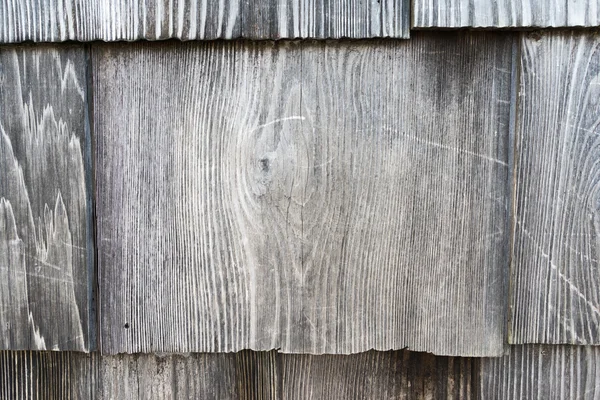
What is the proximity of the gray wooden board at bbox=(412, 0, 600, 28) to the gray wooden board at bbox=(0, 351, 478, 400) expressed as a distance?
685 mm

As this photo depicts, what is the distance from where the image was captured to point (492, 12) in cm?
90

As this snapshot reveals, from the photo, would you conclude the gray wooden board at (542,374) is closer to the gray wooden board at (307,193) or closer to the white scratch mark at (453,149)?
the gray wooden board at (307,193)

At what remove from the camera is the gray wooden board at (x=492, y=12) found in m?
0.89

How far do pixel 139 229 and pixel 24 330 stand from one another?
319 millimetres

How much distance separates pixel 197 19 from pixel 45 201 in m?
0.48

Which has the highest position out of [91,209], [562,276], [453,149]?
[453,149]

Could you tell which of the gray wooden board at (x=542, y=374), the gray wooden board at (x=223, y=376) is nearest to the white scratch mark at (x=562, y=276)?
the gray wooden board at (x=542, y=374)

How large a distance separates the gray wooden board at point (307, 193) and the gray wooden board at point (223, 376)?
0.26 ft

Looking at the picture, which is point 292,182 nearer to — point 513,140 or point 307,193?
point 307,193

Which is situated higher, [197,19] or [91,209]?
[197,19]

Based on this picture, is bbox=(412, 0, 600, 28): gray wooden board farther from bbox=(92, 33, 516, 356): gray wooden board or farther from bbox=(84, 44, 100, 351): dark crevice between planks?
bbox=(84, 44, 100, 351): dark crevice between planks

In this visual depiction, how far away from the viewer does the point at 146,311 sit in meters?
1.00

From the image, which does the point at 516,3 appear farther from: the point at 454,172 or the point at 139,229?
the point at 139,229

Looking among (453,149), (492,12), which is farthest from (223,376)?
(492,12)
